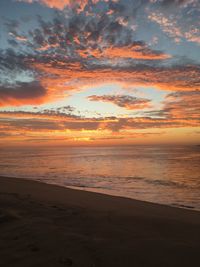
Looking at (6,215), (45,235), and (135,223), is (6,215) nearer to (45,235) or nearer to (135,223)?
(45,235)

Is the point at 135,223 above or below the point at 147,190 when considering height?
above

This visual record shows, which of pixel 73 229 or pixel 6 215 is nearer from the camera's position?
pixel 73 229

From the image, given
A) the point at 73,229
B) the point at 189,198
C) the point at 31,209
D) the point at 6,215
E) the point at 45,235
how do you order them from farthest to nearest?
the point at 189,198 < the point at 31,209 < the point at 6,215 < the point at 73,229 < the point at 45,235

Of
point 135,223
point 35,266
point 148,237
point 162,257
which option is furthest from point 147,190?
point 35,266

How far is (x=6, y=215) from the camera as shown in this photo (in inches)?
267

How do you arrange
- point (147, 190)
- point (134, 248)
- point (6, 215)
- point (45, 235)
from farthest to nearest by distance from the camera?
point (147, 190) < point (6, 215) < point (45, 235) < point (134, 248)

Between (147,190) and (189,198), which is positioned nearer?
(189,198)

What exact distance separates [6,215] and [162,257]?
4.28 meters

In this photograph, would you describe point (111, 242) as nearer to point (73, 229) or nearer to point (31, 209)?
point (73, 229)

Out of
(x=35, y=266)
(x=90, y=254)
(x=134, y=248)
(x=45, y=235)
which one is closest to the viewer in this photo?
(x=35, y=266)

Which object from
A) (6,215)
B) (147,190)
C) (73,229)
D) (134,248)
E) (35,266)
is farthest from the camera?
(147,190)

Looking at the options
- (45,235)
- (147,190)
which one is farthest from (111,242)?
(147,190)

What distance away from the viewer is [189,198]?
14156 mm

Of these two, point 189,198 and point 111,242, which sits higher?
point 111,242
